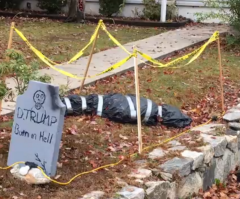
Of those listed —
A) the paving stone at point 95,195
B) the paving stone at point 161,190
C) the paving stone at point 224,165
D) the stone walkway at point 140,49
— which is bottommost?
the paving stone at point 224,165

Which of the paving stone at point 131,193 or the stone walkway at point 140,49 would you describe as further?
the stone walkway at point 140,49

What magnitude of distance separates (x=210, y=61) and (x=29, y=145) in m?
7.87

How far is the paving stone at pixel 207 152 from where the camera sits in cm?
586

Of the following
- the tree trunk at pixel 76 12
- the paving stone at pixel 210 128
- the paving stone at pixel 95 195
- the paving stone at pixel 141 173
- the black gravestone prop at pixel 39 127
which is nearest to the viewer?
the paving stone at pixel 95 195

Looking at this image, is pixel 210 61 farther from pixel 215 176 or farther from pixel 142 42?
pixel 215 176

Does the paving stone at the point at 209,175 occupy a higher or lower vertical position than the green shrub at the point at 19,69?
lower

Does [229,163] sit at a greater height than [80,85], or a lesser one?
lesser

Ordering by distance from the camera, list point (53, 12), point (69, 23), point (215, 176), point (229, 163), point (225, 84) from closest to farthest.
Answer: point (215, 176), point (229, 163), point (225, 84), point (69, 23), point (53, 12)

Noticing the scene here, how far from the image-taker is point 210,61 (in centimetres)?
1201

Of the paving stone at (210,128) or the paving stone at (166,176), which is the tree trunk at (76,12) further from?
the paving stone at (166,176)

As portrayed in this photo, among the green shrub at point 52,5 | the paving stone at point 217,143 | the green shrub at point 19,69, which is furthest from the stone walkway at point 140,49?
the green shrub at point 52,5

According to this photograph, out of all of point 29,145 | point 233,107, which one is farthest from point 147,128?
point 29,145

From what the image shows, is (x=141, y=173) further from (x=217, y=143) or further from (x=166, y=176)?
(x=217, y=143)

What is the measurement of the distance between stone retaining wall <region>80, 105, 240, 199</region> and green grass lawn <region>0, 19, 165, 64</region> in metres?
5.21
